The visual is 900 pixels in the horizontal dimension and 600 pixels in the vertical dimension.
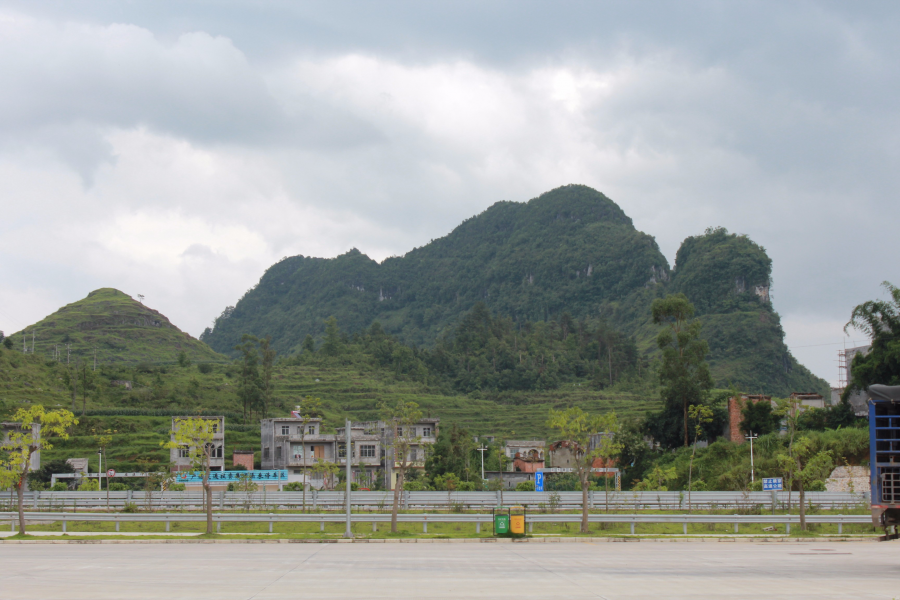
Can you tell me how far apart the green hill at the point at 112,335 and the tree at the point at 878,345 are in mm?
107481

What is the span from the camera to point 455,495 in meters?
37.4

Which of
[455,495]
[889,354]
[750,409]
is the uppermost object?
[889,354]

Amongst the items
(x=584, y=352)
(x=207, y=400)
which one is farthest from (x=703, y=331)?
(x=207, y=400)

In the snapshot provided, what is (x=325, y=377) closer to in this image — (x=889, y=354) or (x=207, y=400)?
(x=207, y=400)

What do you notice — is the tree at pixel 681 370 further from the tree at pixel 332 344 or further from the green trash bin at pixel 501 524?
the tree at pixel 332 344

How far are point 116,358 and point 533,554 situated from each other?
12134 cm

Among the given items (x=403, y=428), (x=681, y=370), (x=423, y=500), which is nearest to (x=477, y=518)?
(x=403, y=428)

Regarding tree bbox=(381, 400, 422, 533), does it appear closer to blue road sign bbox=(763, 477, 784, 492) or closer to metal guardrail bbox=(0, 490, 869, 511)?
metal guardrail bbox=(0, 490, 869, 511)

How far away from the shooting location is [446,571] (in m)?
16.1

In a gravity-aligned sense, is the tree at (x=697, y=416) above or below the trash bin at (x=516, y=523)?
above

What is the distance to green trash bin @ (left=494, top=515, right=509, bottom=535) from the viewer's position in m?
25.0

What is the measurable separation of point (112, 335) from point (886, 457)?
140834 mm

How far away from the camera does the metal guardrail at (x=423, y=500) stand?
34812 millimetres

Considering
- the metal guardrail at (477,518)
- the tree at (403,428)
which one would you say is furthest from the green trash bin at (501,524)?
the tree at (403,428)
